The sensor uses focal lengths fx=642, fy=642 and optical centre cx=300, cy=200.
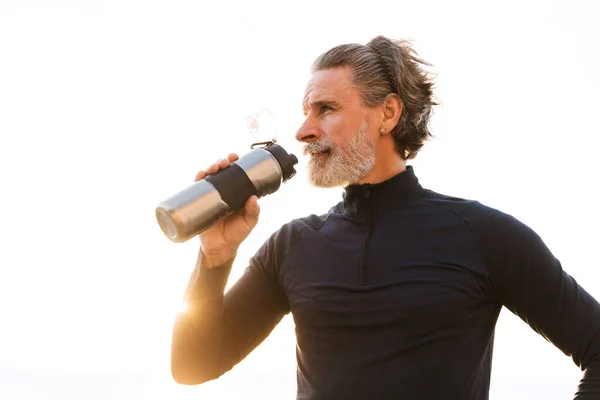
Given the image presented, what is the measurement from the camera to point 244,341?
68.0 inches

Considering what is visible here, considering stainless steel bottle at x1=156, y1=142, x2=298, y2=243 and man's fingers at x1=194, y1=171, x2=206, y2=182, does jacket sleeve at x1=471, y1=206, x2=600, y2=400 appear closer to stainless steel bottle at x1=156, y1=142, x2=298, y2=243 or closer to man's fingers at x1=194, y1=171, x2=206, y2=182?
stainless steel bottle at x1=156, y1=142, x2=298, y2=243

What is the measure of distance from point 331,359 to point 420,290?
0.88 ft

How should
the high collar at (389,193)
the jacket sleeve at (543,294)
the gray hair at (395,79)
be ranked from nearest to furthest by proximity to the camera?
1. the jacket sleeve at (543,294)
2. the high collar at (389,193)
3. the gray hair at (395,79)

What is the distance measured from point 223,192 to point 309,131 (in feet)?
1.26

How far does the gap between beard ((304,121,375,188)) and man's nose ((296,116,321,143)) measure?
0.06 feet

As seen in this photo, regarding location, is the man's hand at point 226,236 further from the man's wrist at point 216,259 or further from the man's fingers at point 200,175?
the man's fingers at point 200,175

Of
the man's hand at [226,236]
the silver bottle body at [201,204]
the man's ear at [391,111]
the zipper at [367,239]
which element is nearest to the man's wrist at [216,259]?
the man's hand at [226,236]

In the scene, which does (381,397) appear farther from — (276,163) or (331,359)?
(276,163)

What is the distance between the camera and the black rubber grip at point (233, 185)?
1474mm

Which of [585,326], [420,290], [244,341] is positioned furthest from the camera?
[244,341]

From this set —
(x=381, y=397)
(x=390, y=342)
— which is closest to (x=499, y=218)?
(x=390, y=342)

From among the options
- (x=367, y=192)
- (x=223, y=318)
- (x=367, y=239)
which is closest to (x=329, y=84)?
(x=367, y=192)

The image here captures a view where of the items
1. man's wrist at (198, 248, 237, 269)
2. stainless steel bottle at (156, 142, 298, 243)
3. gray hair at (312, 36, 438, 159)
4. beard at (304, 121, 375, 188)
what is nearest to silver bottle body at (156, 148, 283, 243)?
stainless steel bottle at (156, 142, 298, 243)

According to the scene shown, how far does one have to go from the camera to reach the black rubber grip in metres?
1.47
